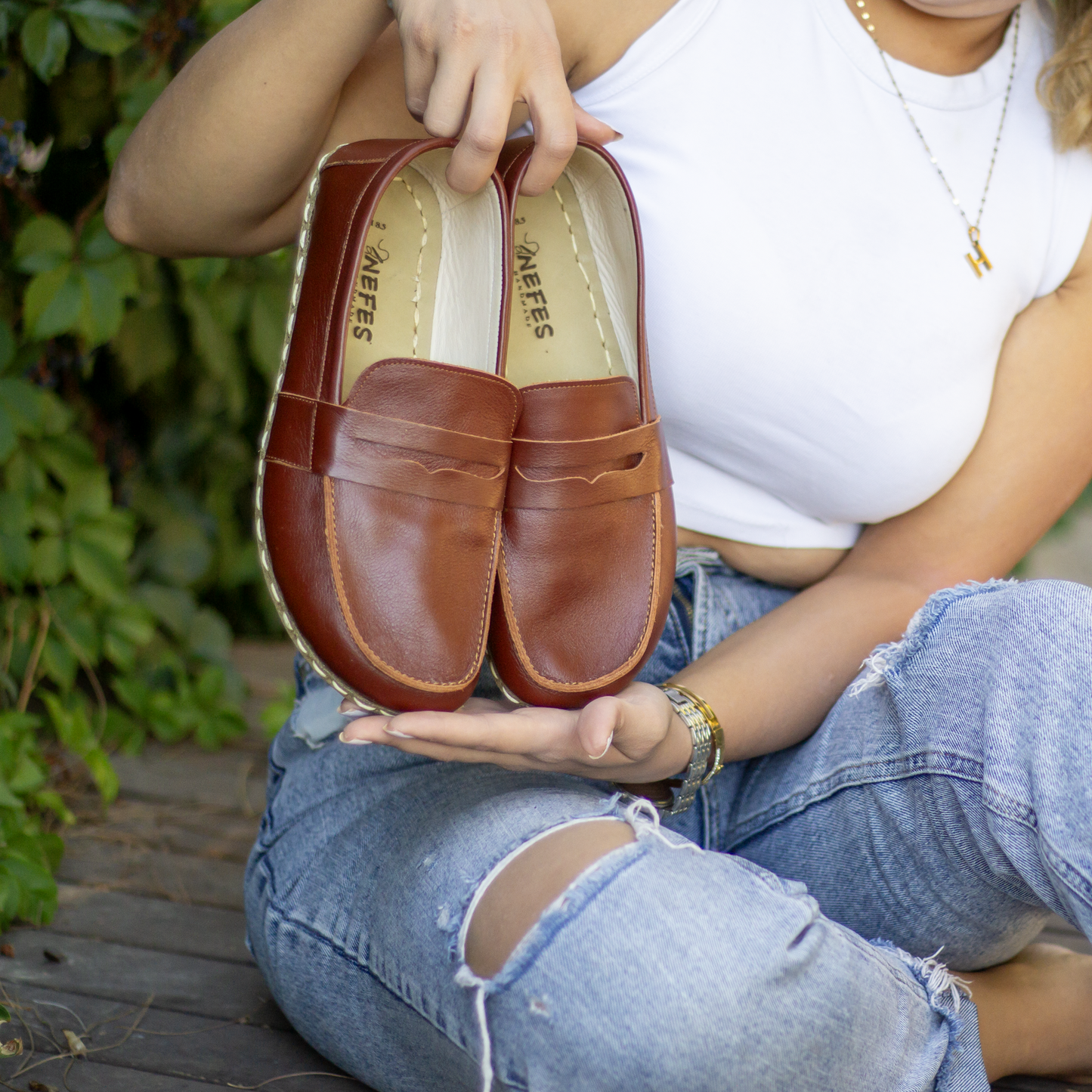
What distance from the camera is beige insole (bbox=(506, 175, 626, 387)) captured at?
1038 millimetres

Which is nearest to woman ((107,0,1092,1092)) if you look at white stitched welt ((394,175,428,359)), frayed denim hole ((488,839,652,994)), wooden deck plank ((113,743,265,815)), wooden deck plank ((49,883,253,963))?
frayed denim hole ((488,839,652,994))

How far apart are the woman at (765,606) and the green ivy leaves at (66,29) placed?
0.47 m

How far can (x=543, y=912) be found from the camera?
76 centimetres

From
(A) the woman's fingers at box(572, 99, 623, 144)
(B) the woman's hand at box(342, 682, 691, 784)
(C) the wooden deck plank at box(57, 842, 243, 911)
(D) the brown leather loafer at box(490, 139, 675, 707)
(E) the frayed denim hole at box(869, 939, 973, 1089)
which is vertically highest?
(A) the woman's fingers at box(572, 99, 623, 144)

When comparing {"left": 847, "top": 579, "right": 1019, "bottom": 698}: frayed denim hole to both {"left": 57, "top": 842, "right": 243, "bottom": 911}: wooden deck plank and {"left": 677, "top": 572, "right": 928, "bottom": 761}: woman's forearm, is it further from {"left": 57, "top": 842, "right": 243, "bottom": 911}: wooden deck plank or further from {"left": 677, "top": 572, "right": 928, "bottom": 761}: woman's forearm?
{"left": 57, "top": 842, "right": 243, "bottom": 911}: wooden deck plank

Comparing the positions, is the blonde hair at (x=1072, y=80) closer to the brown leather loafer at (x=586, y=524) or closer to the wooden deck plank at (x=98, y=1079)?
the brown leather loafer at (x=586, y=524)

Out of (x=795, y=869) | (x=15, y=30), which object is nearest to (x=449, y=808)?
(x=795, y=869)

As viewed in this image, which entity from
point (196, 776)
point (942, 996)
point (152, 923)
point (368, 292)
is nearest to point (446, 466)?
point (368, 292)

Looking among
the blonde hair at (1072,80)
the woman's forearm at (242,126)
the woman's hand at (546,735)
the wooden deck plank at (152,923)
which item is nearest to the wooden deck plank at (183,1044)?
the wooden deck plank at (152,923)

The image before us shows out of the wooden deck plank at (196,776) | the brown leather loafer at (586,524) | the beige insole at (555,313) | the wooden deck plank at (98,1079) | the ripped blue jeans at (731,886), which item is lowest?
the wooden deck plank at (196,776)

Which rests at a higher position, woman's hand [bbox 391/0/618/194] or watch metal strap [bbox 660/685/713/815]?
woman's hand [bbox 391/0/618/194]

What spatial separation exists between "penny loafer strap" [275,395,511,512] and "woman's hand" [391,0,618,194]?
0.19m

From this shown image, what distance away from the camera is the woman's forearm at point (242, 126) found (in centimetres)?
86

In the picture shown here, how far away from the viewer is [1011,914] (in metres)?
0.96
